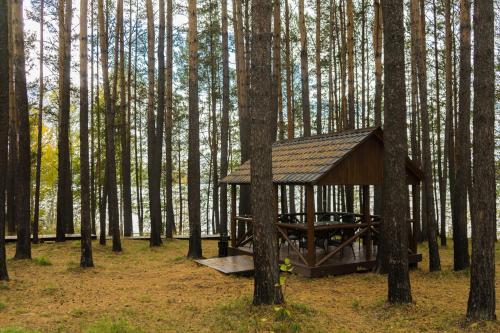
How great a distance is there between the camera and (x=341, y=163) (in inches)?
372

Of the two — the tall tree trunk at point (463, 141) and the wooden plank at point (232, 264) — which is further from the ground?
the tall tree trunk at point (463, 141)

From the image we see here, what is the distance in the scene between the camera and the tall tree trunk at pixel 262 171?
19.4 feet

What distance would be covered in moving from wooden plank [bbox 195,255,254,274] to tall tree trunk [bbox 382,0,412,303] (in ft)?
12.5

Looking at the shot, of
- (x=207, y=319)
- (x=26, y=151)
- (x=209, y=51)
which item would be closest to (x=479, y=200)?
(x=207, y=319)

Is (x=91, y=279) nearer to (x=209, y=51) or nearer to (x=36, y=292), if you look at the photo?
(x=36, y=292)

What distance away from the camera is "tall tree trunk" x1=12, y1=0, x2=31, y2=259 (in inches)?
374

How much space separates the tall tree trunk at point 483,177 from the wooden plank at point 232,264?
202 inches

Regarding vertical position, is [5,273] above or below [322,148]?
below

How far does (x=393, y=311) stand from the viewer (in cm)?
623

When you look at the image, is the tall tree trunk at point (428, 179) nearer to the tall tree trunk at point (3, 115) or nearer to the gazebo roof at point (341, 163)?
the gazebo roof at point (341, 163)

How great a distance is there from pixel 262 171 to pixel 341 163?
13.4 ft

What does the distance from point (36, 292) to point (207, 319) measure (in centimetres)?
379

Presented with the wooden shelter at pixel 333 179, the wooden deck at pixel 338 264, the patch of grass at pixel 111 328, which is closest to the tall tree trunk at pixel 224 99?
the wooden shelter at pixel 333 179

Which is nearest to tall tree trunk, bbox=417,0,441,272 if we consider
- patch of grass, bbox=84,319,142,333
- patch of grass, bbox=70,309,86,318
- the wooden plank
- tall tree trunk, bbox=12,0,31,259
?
the wooden plank
